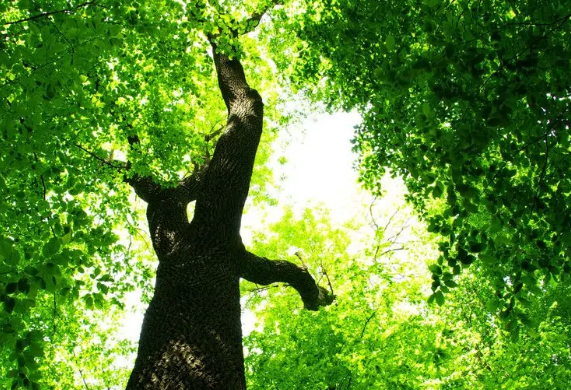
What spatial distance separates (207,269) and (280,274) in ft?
8.79

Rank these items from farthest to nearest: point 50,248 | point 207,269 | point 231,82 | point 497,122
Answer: point 231,82 → point 207,269 → point 50,248 → point 497,122

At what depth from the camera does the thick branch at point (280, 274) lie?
675cm

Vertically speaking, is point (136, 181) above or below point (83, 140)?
below

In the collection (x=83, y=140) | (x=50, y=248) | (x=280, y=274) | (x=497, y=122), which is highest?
(x=83, y=140)

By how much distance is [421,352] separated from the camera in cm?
920

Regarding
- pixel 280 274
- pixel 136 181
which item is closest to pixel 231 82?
pixel 136 181

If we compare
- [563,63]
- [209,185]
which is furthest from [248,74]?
[563,63]

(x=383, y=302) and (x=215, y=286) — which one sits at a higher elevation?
(x=383, y=302)

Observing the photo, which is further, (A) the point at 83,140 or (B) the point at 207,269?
(A) the point at 83,140

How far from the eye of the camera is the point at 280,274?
7.63m

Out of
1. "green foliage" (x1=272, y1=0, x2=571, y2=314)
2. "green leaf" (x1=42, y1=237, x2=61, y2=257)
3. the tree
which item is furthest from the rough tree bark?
"green foliage" (x1=272, y1=0, x2=571, y2=314)

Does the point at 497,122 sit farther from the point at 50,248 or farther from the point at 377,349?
the point at 377,349

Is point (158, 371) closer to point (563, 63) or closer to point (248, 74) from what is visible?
point (563, 63)

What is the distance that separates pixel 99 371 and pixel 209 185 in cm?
1211
